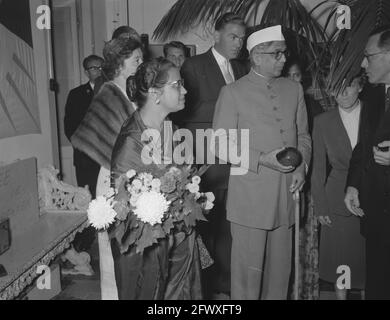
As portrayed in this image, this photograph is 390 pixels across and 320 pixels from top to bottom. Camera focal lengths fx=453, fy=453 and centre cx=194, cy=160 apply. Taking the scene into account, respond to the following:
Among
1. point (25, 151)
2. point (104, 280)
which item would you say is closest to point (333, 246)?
point (104, 280)

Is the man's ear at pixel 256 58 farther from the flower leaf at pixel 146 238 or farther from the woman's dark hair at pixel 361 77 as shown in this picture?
the flower leaf at pixel 146 238

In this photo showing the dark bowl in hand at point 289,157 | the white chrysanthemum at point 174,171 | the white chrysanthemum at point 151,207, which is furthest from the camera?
the dark bowl in hand at point 289,157

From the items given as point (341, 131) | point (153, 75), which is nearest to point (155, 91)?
point (153, 75)

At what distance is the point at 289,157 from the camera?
204cm

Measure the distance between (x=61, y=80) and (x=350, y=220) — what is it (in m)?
2.49

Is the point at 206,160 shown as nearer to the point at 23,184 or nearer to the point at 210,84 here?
the point at 210,84

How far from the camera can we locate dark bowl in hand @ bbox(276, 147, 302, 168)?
2.04 m

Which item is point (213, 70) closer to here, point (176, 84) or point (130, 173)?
point (176, 84)

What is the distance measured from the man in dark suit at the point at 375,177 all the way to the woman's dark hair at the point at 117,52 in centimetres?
118

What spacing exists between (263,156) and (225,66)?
74 centimetres

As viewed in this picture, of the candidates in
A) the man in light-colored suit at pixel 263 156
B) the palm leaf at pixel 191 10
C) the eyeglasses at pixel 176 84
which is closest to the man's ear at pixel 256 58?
the man in light-colored suit at pixel 263 156

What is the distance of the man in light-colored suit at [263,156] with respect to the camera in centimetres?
218

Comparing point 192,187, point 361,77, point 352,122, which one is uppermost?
point 361,77

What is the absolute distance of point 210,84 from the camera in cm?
262
